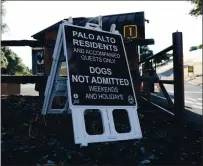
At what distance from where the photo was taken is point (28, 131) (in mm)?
4176

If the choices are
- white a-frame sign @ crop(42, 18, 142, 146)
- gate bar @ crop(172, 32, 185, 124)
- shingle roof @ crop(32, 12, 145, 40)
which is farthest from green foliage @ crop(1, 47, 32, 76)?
gate bar @ crop(172, 32, 185, 124)

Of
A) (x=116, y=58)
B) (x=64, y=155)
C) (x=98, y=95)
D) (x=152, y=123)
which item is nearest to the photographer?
(x=64, y=155)

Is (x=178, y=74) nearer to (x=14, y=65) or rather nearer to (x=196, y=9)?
(x=196, y=9)

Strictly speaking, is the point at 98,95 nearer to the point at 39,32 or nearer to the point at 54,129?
the point at 54,129

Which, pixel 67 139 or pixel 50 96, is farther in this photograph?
pixel 50 96

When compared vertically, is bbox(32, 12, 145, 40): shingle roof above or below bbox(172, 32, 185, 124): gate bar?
above

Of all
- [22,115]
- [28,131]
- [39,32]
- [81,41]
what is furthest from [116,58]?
[39,32]

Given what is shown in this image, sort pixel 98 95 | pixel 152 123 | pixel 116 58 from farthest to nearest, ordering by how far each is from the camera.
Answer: pixel 152 123
pixel 116 58
pixel 98 95

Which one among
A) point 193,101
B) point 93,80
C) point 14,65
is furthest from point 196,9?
point 93,80

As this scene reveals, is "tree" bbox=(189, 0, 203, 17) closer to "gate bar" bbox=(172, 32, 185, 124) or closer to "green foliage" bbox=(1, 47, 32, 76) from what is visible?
"green foliage" bbox=(1, 47, 32, 76)

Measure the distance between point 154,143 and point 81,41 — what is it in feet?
5.61

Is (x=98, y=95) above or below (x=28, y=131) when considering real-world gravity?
above

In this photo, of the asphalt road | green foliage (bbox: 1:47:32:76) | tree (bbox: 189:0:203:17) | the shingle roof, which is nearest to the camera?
the shingle roof

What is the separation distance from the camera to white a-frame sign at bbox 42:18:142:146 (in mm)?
3467
